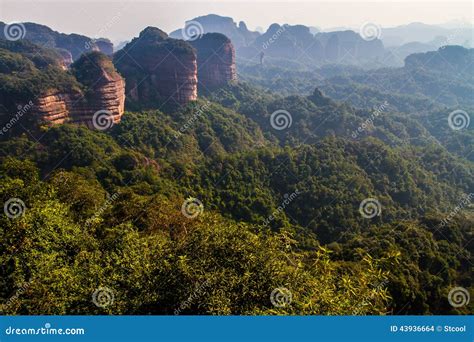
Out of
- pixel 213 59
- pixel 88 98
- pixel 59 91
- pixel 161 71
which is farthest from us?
pixel 213 59

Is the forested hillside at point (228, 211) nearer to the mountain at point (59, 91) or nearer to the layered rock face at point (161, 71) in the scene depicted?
the mountain at point (59, 91)

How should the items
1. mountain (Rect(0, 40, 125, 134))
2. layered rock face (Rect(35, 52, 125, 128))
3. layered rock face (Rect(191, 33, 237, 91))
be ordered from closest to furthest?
mountain (Rect(0, 40, 125, 134)), layered rock face (Rect(35, 52, 125, 128)), layered rock face (Rect(191, 33, 237, 91))

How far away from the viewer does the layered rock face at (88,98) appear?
1414 inches

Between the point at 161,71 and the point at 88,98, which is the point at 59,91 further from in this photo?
the point at 161,71

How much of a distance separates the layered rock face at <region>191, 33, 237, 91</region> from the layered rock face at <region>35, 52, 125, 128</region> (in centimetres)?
4336

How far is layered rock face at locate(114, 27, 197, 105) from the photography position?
183 feet

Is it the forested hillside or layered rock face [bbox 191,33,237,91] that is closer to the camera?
the forested hillside

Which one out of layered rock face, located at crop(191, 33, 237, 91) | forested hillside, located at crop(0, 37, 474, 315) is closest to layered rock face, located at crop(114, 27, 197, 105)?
forested hillside, located at crop(0, 37, 474, 315)

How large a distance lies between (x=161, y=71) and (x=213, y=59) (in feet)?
106

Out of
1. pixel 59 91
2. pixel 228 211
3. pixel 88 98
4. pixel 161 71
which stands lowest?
pixel 228 211

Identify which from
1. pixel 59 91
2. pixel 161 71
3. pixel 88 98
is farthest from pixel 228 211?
pixel 161 71

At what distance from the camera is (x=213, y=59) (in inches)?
3393

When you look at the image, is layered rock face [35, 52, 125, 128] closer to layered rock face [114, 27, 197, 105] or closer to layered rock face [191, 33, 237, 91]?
layered rock face [114, 27, 197, 105]

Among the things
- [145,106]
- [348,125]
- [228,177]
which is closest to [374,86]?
[348,125]
